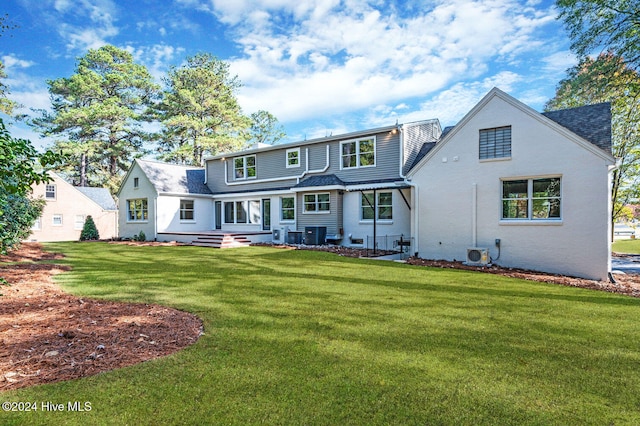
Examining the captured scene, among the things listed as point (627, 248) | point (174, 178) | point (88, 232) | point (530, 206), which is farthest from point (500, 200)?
point (88, 232)

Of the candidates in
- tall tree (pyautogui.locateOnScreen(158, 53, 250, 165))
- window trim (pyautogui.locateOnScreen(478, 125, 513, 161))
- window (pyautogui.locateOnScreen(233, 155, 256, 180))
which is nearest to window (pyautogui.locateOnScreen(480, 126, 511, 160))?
window trim (pyautogui.locateOnScreen(478, 125, 513, 161))

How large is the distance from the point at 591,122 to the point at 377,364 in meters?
12.5

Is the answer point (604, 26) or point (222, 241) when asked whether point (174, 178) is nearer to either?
point (222, 241)

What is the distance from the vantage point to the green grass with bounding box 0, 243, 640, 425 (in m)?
2.67

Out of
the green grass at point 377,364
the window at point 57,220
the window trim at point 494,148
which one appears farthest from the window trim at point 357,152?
the window at point 57,220

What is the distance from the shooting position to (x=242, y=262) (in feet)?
37.9

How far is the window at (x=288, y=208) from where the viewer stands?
19.5 metres

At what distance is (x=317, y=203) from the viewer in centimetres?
1820

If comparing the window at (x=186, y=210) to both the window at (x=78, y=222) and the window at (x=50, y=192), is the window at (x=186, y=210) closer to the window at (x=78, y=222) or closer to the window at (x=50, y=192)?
the window at (x=78, y=222)

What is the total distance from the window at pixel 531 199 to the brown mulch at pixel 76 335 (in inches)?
437

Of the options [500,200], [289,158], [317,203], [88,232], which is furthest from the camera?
[88,232]

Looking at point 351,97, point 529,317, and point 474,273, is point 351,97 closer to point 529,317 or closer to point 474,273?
point 474,273

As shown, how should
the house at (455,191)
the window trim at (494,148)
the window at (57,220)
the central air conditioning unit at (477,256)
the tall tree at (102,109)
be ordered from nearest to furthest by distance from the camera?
the house at (455,191), the central air conditioning unit at (477,256), the window trim at (494,148), the window at (57,220), the tall tree at (102,109)

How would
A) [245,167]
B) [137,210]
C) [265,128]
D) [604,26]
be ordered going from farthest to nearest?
[265,128] < [137,210] < [245,167] < [604,26]
